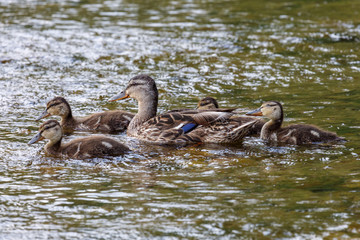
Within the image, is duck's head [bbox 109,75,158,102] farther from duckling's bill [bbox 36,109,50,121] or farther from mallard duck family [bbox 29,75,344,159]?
duckling's bill [bbox 36,109,50,121]

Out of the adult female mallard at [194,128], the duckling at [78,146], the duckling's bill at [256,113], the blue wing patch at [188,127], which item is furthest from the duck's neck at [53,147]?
the duckling's bill at [256,113]

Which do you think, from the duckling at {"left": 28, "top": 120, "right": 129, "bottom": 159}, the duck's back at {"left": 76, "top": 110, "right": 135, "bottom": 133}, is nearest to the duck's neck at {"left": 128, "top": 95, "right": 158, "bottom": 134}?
the duck's back at {"left": 76, "top": 110, "right": 135, "bottom": 133}

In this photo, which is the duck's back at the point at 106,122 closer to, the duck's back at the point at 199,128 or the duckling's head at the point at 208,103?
the duck's back at the point at 199,128

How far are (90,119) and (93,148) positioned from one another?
150 cm

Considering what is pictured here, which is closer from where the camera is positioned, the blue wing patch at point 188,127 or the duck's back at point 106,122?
the blue wing patch at point 188,127

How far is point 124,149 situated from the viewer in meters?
7.10

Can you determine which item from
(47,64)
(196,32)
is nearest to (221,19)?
(196,32)

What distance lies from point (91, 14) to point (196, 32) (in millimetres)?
3224

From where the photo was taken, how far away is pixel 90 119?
8.40 m

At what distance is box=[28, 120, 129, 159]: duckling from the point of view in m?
6.95

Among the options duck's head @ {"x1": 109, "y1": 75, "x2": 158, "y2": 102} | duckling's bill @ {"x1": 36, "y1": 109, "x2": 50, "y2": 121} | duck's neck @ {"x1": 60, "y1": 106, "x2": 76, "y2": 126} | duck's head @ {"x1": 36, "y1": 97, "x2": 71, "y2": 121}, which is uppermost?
duck's head @ {"x1": 109, "y1": 75, "x2": 158, "y2": 102}

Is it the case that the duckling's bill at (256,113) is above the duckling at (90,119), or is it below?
above

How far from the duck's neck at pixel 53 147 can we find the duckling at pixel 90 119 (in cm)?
117

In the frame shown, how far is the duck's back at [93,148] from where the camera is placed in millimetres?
6938
